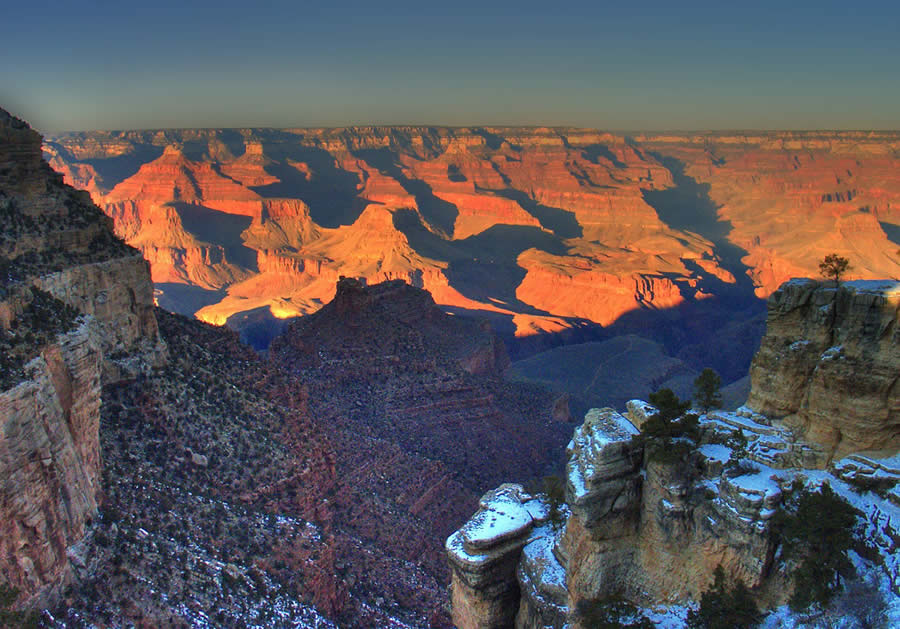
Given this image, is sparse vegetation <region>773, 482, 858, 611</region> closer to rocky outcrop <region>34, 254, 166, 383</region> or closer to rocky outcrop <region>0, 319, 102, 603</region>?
rocky outcrop <region>0, 319, 102, 603</region>

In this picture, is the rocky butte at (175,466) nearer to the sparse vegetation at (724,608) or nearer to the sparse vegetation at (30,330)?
the sparse vegetation at (30,330)

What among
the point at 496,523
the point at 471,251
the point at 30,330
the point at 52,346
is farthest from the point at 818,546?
the point at 471,251

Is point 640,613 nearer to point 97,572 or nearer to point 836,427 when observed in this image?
point 836,427

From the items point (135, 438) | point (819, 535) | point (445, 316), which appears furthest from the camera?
point (445, 316)

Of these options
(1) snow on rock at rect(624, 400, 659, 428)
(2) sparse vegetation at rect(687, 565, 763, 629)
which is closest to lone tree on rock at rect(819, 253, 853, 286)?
(1) snow on rock at rect(624, 400, 659, 428)

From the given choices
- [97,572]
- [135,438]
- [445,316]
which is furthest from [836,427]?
[445,316]

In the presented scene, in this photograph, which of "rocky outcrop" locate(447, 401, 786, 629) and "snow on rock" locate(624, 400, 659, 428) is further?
"snow on rock" locate(624, 400, 659, 428)

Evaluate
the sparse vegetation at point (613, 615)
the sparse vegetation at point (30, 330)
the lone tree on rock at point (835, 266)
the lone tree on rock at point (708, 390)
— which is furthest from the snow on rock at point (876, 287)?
the sparse vegetation at point (30, 330)
